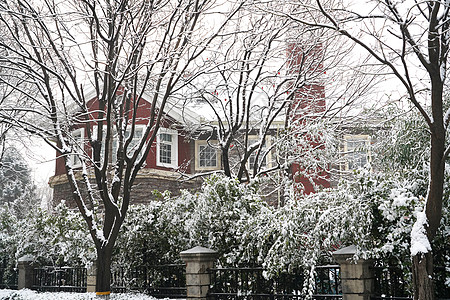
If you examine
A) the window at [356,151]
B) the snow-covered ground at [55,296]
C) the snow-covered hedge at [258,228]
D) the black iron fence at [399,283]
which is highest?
the window at [356,151]

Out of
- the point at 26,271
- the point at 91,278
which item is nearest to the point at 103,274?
the point at 91,278

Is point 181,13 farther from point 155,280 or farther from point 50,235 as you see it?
point 50,235

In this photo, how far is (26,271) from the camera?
14.1 m

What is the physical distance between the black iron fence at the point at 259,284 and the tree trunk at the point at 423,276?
6.30ft

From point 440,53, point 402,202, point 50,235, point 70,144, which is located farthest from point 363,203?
point 50,235

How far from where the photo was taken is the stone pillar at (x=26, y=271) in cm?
1405

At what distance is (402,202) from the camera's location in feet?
22.0

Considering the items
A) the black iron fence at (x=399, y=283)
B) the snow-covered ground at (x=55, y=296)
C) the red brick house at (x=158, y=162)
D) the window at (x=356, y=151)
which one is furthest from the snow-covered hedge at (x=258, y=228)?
the red brick house at (x=158, y=162)

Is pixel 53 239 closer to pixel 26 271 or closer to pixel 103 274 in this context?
pixel 26 271

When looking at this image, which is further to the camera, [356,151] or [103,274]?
[356,151]

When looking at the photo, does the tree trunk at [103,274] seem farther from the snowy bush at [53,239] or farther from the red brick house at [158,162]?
the red brick house at [158,162]

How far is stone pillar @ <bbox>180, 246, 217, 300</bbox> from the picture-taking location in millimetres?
9297

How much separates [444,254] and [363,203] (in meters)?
1.38

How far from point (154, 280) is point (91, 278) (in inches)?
79.7
